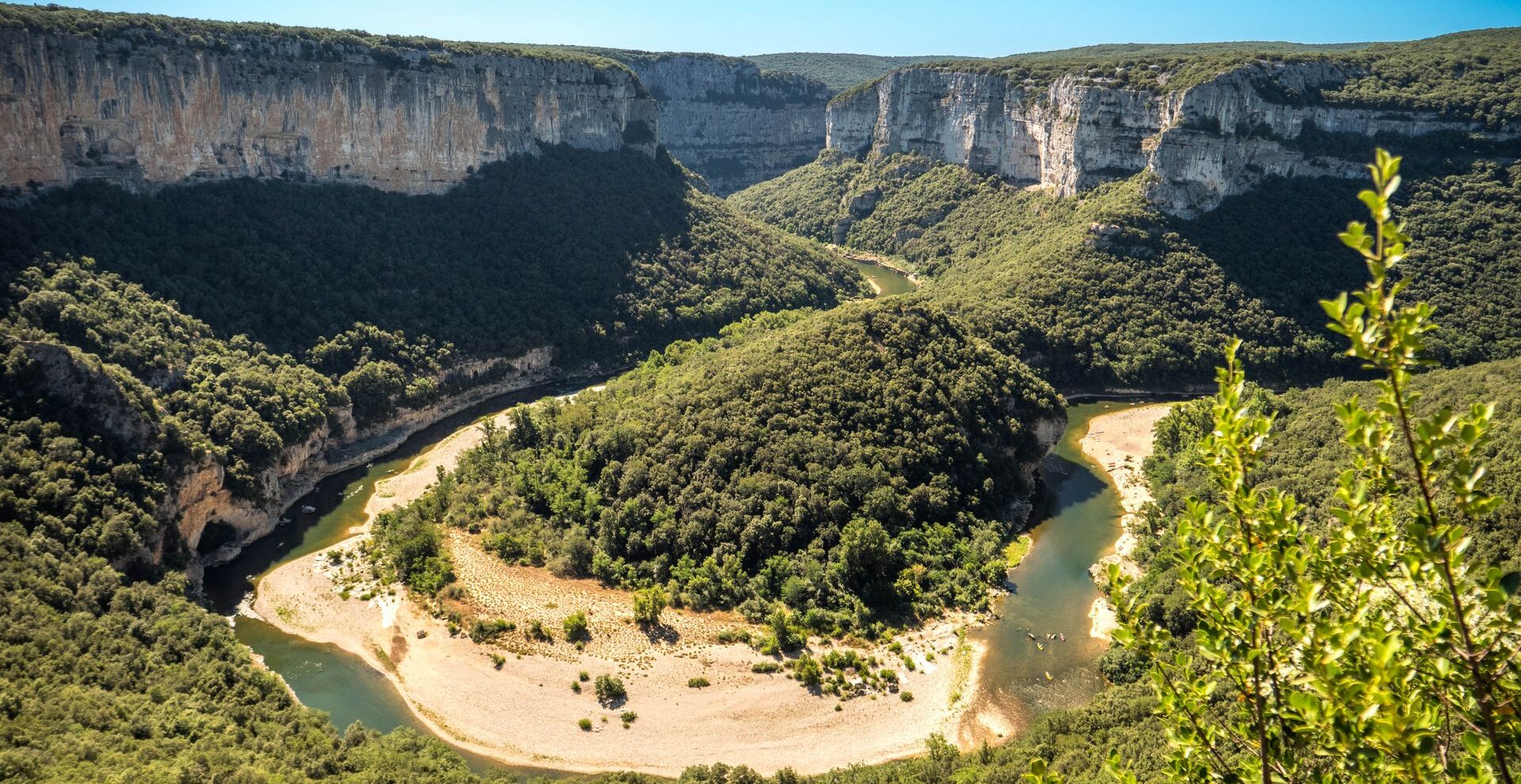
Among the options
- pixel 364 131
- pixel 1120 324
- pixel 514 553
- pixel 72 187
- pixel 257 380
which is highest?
pixel 364 131

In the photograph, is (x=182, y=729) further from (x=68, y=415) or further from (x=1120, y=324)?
(x=1120, y=324)

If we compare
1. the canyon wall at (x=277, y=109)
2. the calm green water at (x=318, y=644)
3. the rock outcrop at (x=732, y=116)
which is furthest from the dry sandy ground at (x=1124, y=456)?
the rock outcrop at (x=732, y=116)

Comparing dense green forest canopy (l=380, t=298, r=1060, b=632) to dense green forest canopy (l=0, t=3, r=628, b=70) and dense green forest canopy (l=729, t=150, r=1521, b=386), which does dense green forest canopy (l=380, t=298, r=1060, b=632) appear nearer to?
dense green forest canopy (l=729, t=150, r=1521, b=386)

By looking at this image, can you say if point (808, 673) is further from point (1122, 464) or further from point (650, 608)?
point (1122, 464)

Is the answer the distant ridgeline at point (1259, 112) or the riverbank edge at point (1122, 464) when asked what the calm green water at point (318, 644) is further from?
the distant ridgeline at point (1259, 112)

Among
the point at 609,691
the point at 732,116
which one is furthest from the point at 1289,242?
the point at 732,116

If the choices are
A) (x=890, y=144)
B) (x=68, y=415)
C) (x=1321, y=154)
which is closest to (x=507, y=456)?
(x=68, y=415)
